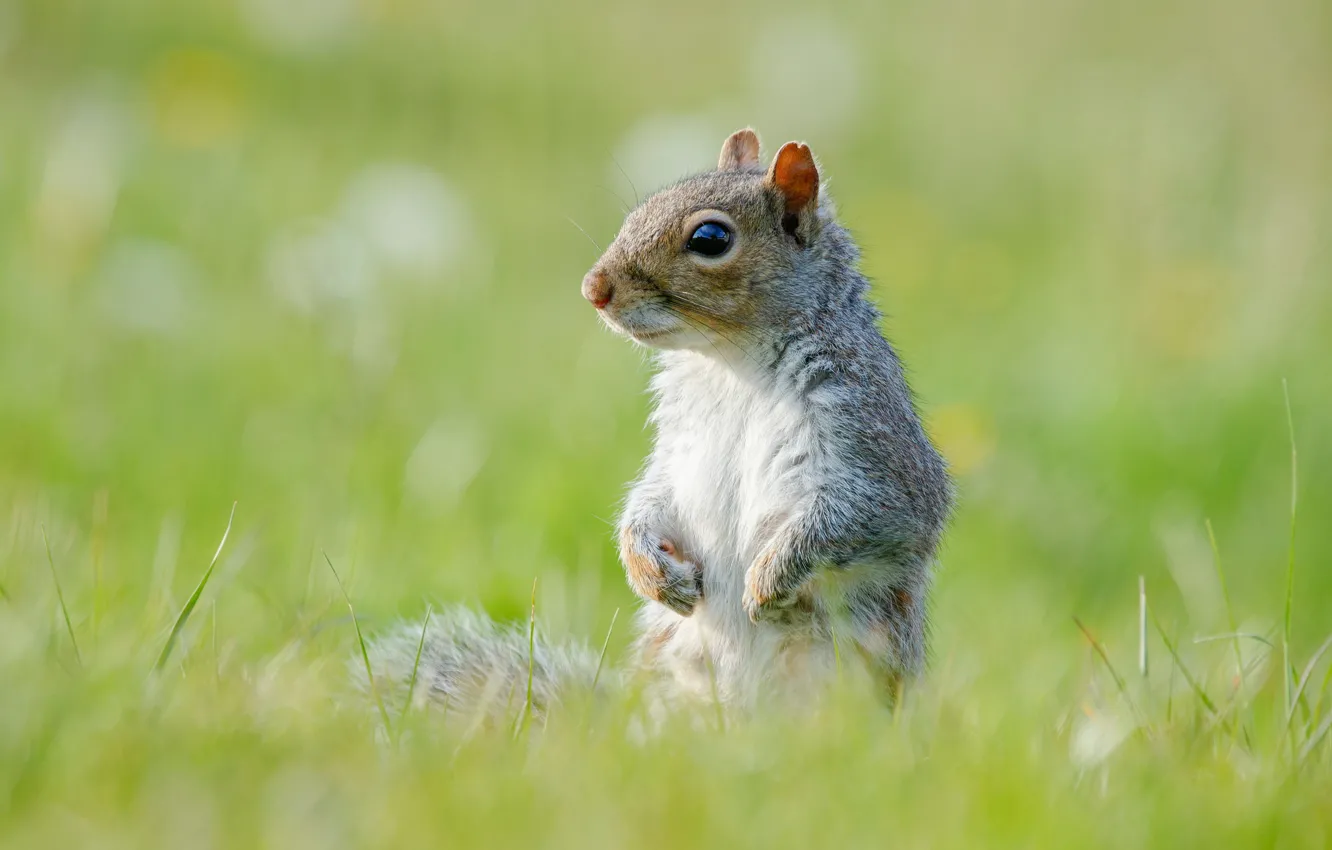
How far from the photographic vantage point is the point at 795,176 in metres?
3.07

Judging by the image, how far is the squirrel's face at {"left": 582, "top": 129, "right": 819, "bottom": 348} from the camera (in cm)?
289

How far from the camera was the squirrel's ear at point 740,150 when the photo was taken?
11.4 feet

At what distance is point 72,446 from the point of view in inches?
170

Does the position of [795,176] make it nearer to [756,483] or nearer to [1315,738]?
[756,483]

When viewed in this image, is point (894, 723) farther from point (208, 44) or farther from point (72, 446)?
point (208, 44)

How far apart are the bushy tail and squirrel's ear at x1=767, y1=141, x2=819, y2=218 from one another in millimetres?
1051

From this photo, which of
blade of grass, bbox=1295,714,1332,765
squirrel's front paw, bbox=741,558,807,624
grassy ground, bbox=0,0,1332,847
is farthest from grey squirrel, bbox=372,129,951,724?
blade of grass, bbox=1295,714,1332,765

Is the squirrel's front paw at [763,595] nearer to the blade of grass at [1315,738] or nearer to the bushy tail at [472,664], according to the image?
the bushy tail at [472,664]

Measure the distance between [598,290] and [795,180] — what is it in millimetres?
515

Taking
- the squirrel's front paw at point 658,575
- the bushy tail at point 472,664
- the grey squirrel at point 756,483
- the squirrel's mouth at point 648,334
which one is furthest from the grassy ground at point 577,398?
the squirrel's mouth at point 648,334

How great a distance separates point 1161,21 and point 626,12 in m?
4.06

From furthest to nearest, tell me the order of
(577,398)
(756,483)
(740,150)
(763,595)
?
(577,398) → (740,150) → (756,483) → (763,595)

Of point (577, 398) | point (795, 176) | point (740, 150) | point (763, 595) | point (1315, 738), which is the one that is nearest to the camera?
point (1315, 738)

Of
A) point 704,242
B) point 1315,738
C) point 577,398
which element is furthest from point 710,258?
point 577,398
